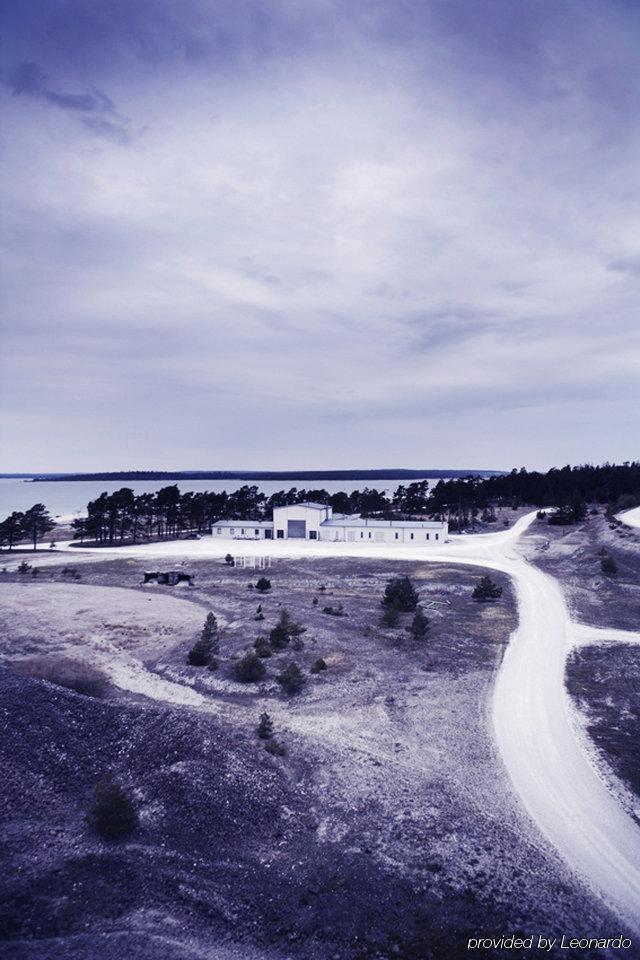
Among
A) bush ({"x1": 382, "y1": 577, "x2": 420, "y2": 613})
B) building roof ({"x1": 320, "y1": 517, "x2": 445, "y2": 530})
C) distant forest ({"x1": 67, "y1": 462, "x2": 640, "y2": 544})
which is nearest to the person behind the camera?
bush ({"x1": 382, "y1": 577, "x2": 420, "y2": 613})

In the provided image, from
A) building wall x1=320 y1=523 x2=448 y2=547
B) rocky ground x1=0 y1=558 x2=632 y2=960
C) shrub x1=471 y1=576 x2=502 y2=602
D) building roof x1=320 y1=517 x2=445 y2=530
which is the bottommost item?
rocky ground x1=0 y1=558 x2=632 y2=960

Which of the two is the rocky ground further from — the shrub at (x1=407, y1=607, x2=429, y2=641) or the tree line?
the tree line

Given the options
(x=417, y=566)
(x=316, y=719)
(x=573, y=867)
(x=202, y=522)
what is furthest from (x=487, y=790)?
(x=202, y=522)

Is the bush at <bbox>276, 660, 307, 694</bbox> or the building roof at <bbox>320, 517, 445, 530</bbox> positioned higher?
the building roof at <bbox>320, 517, 445, 530</bbox>

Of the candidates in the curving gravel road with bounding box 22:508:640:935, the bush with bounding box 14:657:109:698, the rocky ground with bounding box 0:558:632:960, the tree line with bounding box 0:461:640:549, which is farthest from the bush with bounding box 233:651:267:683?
the tree line with bounding box 0:461:640:549

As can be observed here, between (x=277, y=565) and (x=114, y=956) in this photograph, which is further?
(x=277, y=565)

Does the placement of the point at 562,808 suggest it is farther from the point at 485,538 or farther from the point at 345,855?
the point at 485,538

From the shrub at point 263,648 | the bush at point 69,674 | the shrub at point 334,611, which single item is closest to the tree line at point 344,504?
the shrub at point 334,611

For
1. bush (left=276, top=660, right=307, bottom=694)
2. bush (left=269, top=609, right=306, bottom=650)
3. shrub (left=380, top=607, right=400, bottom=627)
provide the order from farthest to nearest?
shrub (left=380, top=607, right=400, bottom=627), bush (left=269, top=609, right=306, bottom=650), bush (left=276, top=660, right=307, bottom=694)
